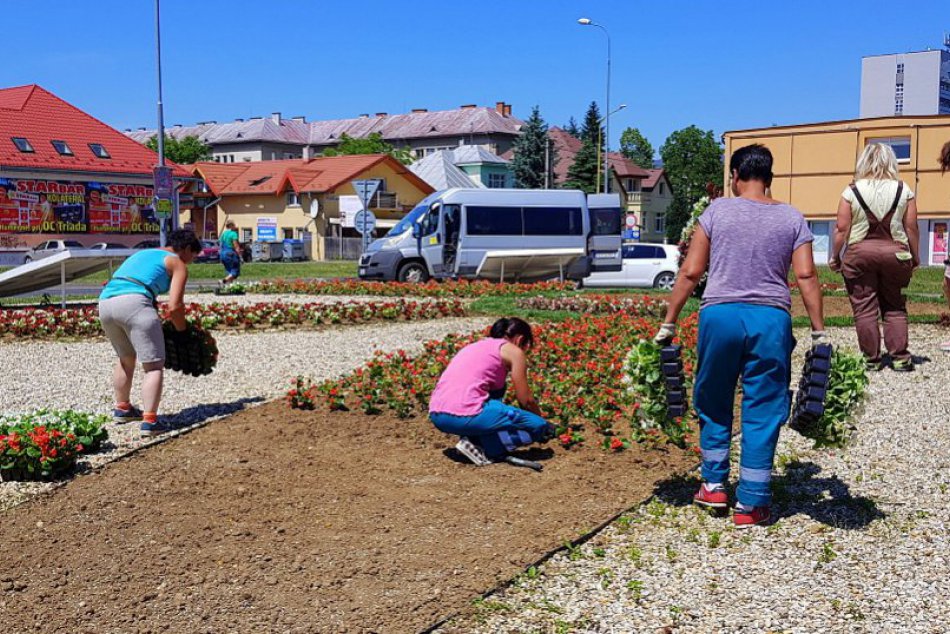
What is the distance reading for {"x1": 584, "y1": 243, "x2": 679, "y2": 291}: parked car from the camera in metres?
26.1

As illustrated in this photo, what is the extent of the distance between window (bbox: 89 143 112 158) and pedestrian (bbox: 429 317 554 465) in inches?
2160

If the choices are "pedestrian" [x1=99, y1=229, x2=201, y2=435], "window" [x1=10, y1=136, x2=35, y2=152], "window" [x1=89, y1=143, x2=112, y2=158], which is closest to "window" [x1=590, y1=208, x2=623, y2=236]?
"pedestrian" [x1=99, y1=229, x2=201, y2=435]

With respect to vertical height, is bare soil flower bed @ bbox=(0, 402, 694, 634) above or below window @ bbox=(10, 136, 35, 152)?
below

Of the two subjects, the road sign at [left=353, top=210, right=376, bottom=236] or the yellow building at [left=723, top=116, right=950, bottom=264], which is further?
the yellow building at [left=723, top=116, right=950, bottom=264]

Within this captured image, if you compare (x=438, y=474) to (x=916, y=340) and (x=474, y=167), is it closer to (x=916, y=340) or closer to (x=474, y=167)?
(x=916, y=340)

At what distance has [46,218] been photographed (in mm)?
53094

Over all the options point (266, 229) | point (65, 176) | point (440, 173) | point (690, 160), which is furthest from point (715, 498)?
point (690, 160)

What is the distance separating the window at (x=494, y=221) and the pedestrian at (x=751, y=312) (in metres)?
20.2

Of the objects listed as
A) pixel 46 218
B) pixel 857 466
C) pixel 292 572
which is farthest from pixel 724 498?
pixel 46 218

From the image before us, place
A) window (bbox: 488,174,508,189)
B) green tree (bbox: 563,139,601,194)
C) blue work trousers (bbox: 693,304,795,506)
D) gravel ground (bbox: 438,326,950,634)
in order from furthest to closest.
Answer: window (bbox: 488,174,508,189) < green tree (bbox: 563,139,601,194) < blue work trousers (bbox: 693,304,795,506) < gravel ground (bbox: 438,326,950,634)

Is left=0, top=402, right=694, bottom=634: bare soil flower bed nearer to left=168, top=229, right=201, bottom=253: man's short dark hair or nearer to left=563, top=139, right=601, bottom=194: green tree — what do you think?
left=168, top=229, right=201, bottom=253: man's short dark hair

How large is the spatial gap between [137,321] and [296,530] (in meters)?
3.07

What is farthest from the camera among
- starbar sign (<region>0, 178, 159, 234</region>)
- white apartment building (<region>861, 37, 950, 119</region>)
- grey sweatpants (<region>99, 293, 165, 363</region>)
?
white apartment building (<region>861, 37, 950, 119</region>)

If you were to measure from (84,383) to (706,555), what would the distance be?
24.2ft
